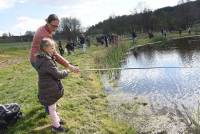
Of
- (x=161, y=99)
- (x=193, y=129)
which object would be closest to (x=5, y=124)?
(x=193, y=129)

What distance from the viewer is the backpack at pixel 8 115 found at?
981 cm

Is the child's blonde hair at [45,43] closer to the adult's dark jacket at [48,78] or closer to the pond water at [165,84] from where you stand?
the adult's dark jacket at [48,78]

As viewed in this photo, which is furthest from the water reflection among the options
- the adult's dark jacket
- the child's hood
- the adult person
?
the child's hood

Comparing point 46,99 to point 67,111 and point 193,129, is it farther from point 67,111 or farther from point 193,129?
point 193,129

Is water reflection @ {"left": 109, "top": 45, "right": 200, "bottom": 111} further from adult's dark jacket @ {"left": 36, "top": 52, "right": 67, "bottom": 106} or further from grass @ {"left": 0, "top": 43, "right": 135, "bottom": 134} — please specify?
adult's dark jacket @ {"left": 36, "top": 52, "right": 67, "bottom": 106}

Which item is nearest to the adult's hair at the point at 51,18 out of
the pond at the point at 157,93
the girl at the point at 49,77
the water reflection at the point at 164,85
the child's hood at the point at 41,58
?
the girl at the point at 49,77

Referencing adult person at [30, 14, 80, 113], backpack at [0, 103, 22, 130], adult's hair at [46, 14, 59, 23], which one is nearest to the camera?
adult's hair at [46, 14, 59, 23]

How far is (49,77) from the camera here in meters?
9.37

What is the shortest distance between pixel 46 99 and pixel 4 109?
3.68 ft

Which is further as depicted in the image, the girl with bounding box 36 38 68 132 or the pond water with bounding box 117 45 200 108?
the pond water with bounding box 117 45 200 108

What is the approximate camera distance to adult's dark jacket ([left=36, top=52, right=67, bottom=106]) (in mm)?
9266

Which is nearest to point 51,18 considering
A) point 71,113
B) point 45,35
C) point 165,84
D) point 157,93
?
point 45,35

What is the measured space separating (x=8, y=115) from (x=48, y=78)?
1458 millimetres

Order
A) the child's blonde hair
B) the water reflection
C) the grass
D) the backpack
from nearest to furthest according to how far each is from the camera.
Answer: the child's blonde hair < the backpack < the grass < the water reflection
